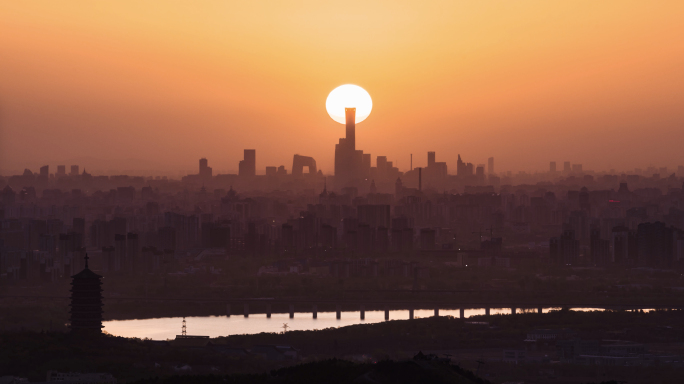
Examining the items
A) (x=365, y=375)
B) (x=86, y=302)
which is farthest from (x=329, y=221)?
(x=365, y=375)

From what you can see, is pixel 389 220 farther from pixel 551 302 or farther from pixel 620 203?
pixel 551 302

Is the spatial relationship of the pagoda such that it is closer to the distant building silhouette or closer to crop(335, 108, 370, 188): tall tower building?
crop(335, 108, 370, 188): tall tower building

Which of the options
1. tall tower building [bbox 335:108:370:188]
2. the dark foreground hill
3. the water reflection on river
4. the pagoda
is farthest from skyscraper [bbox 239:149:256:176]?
the dark foreground hill

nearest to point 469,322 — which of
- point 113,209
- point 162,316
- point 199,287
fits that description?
point 162,316

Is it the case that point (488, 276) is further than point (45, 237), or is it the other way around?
point (45, 237)

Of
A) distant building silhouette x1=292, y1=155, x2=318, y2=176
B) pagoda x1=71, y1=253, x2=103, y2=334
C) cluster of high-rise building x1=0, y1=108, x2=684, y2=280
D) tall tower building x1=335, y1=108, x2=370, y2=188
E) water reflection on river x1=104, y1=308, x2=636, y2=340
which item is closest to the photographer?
pagoda x1=71, y1=253, x2=103, y2=334

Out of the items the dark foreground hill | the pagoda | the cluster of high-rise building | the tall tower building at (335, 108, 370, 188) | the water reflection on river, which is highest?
the tall tower building at (335, 108, 370, 188)

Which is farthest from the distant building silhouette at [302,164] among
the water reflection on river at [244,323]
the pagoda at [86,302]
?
the pagoda at [86,302]
